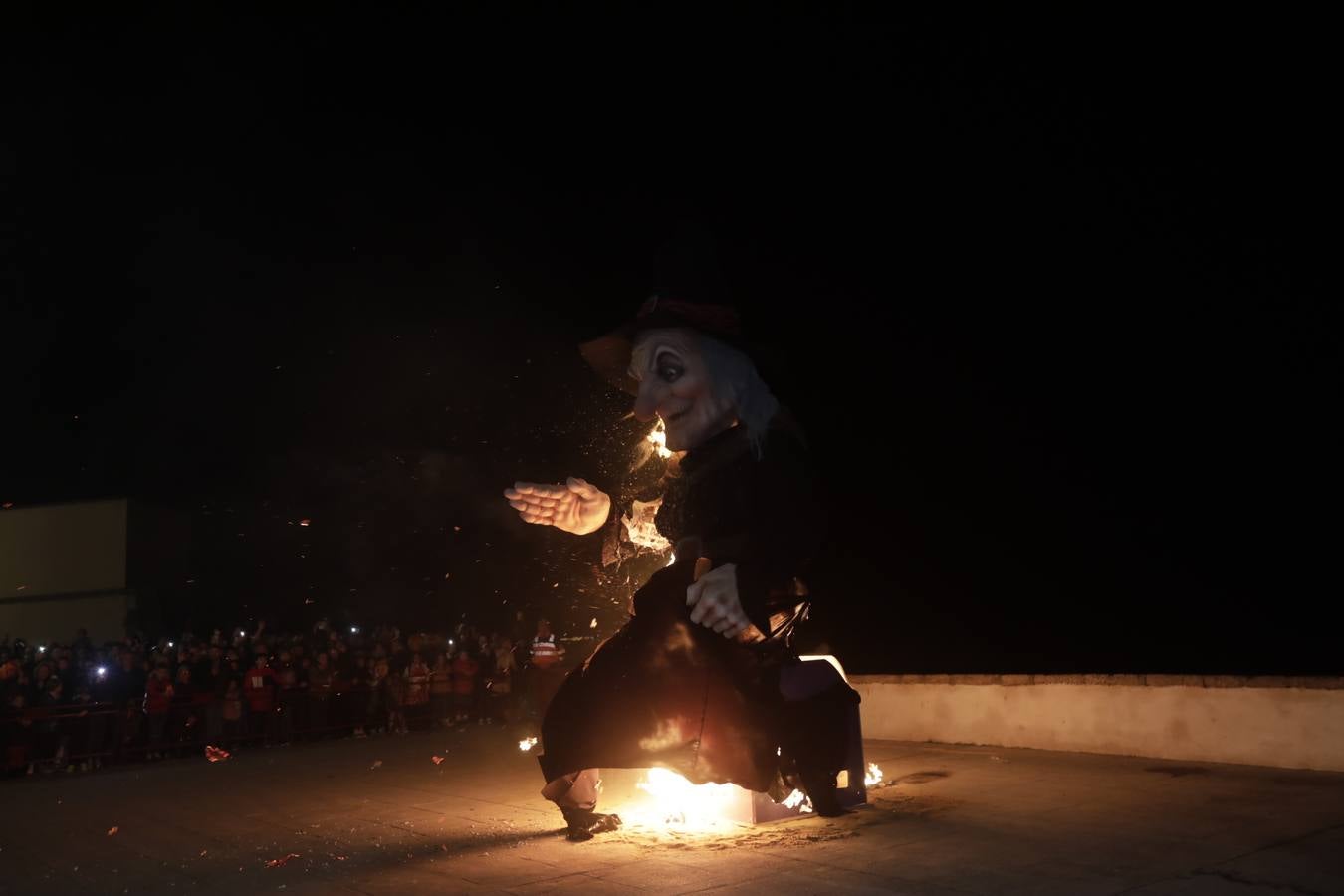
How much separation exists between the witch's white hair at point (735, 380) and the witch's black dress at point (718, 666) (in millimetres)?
64

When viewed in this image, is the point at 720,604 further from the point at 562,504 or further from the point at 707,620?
the point at 562,504

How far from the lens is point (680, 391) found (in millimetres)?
5230

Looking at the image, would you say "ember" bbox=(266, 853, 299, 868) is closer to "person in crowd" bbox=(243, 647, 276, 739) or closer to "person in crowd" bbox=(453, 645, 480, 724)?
"person in crowd" bbox=(243, 647, 276, 739)

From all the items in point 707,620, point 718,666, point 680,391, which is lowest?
point 718,666

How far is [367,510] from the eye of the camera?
70.8ft

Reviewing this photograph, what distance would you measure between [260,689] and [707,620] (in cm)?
987

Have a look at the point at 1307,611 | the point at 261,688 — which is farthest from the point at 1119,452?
the point at 261,688

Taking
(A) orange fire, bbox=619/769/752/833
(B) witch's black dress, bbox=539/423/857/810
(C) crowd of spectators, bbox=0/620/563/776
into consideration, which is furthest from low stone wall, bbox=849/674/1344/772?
(C) crowd of spectators, bbox=0/620/563/776

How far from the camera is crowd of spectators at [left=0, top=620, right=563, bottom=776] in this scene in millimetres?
11273

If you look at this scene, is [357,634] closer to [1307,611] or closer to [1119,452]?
[1119,452]

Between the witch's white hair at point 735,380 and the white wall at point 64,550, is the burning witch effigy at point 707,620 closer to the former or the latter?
the witch's white hair at point 735,380

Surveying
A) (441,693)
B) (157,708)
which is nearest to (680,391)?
(157,708)

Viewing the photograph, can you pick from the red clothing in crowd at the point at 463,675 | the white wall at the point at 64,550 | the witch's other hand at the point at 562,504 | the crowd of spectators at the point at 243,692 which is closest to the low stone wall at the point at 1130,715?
the crowd of spectators at the point at 243,692

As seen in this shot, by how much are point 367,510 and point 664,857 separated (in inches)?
703
